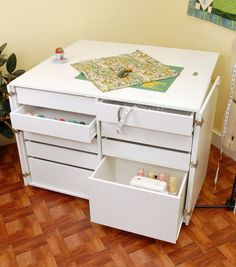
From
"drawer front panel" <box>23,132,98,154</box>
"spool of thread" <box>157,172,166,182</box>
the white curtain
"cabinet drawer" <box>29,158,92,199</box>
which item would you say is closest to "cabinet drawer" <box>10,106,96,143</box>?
"drawer front panel" <box>23,132,98,154</box>

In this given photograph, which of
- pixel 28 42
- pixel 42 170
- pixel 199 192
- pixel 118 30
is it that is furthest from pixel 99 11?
pixel 199 192

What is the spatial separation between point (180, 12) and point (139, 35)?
0.32 meters

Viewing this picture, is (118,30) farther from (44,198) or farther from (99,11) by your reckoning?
(44,198)

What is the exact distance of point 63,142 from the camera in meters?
1.83

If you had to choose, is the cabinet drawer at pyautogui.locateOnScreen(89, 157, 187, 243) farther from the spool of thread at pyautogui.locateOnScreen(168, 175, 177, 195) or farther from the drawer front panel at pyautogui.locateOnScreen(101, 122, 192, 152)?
the drawer front panel at pyautogui.locateOnScreen(101, 122, 192, 152)

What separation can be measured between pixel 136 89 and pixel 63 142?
49cm

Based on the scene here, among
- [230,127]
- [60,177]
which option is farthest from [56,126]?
[230,127]

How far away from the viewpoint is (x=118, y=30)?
2.44m

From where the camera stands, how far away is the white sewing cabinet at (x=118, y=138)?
154 centimetres

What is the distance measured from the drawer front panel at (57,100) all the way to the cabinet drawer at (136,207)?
289mm

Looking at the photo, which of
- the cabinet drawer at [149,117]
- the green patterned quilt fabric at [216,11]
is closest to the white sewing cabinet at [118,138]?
the cabinet drawer at [149,117]

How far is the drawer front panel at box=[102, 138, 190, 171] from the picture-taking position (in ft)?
5.32

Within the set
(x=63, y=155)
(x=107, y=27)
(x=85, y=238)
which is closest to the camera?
(x=85, y=238)

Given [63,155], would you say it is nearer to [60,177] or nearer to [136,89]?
[60,177]
